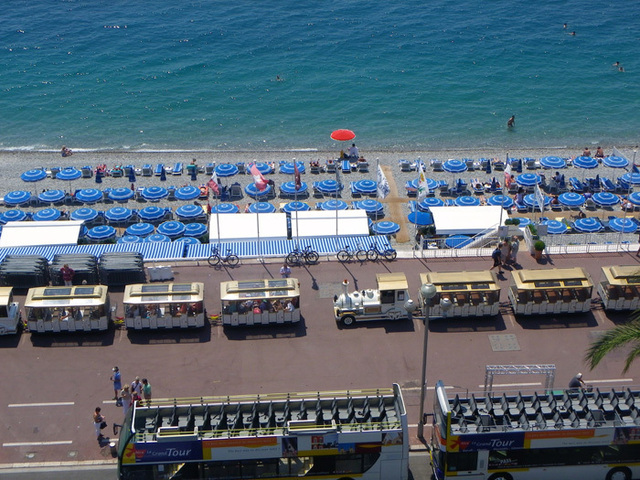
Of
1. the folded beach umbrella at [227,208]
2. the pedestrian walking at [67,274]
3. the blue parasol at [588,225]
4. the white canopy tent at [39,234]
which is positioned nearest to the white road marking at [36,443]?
the pedestrian walking at [67,274]

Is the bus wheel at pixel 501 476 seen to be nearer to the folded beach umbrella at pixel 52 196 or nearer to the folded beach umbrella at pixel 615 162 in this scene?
the folded beach umbrella at pixel 52 196

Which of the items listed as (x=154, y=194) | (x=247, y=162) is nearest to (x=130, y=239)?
(x=154, y=194)

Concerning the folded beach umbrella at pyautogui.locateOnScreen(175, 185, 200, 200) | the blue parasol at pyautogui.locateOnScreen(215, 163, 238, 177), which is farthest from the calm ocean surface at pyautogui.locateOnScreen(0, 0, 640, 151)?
the folded beach umbrella at pyautogui.locateOnScreen(175, 185, 200, 200)

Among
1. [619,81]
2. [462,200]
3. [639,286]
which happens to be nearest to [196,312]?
[639,286]

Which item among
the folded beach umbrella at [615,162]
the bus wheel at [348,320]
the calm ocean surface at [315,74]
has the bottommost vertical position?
the bus wheel at [348,320]

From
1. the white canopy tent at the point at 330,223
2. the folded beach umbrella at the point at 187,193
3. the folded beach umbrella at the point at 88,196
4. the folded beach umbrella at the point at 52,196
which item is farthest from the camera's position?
the folded beach umbrella at the point at 187,193

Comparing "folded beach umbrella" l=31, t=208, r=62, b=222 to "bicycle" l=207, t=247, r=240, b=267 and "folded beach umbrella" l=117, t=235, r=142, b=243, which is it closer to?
"folded beach umbrella" l=117, t=235, r=142, b=243
